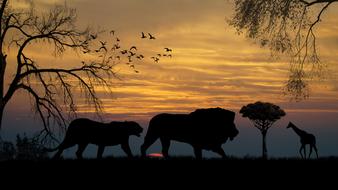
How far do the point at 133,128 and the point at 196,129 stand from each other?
9.81 ft

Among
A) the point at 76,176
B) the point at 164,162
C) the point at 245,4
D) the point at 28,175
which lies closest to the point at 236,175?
the point at 164,162

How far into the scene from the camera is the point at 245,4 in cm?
2461

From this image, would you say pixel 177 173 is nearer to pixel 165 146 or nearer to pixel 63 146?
pixel 165 146

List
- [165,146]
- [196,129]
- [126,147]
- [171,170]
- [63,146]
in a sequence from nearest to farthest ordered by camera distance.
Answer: [171,170], [196,129], [165,146], [126,147], [63,146]

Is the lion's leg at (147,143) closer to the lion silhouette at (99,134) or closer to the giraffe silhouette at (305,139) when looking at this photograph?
the lion silhouette at (99,134)

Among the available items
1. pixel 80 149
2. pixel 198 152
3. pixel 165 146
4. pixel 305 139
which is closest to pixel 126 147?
pixel 165 146

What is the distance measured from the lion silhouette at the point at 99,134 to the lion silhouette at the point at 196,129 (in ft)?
3.24

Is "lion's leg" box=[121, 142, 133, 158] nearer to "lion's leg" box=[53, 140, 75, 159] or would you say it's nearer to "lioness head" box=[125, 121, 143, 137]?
"lioness head" box=[125, 121, 143, 137]

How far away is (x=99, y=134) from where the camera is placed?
21016 millimetres

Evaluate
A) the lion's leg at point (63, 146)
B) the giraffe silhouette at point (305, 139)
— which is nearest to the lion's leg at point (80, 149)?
the lion's leg at point (63, 146)

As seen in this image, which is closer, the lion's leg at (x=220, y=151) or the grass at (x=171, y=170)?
the grass at (x=171, y=170)

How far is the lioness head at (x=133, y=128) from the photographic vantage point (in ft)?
69.9

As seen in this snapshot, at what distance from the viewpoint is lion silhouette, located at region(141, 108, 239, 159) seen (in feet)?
63.8

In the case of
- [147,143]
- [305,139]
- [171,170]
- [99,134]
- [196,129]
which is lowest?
[305,139]
